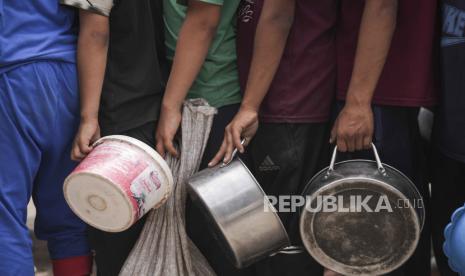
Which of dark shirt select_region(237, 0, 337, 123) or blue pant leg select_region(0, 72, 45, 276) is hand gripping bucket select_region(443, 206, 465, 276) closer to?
dark shirt select_region(237, 0, 337, 123)

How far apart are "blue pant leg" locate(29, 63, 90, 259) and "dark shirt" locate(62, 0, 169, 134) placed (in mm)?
126

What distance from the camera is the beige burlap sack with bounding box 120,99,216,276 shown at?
291 cm

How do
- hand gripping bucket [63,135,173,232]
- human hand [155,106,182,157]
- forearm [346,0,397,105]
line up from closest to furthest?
1. forearm [346,0,397,105]
2. hand gripping bucket [63,135,173,232]
3. human hand [155,106,182,157]

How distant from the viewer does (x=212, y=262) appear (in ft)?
9.98

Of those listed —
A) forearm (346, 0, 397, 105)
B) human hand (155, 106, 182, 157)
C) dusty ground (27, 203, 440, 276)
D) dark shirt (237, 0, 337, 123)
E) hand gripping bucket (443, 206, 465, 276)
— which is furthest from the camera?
dusty ground (27, 203, 440, 276)

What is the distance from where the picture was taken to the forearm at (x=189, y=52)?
109 inches

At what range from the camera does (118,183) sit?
8.69ft

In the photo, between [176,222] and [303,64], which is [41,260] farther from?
[303,64]

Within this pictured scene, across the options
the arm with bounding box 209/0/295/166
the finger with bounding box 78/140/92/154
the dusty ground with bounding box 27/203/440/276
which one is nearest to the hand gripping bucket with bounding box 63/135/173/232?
the finger with bounding box 78/140/92/154

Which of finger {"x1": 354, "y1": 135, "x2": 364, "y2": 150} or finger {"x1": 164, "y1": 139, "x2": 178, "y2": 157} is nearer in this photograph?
finger {"x1": 354, "y1": 135, "x2": 364, "y2": 150}

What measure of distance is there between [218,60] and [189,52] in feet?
0.51

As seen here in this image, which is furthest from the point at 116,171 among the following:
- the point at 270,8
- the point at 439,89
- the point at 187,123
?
the point at 439,89

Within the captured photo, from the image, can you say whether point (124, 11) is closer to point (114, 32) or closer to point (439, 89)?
point (114, 32)

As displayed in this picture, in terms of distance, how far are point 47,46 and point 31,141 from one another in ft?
1.12
